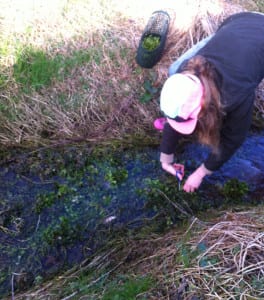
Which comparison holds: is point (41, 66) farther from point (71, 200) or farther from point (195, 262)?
point (195, 262)

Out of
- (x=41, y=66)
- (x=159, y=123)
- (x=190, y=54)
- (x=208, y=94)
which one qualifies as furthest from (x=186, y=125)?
(x=41, y=66)

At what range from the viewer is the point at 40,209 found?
2.87 m

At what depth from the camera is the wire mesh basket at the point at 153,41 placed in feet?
10.5

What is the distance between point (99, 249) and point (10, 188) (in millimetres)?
820

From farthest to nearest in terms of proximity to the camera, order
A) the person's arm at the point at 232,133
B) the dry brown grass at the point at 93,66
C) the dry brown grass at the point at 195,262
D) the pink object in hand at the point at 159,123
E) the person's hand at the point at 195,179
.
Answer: the dry brown grass at the point at 93,66 < the pink object in hand at the point at 159,123 < the person's hand at the point at 195,179 < the person's arm at the point at 232,133 < the dry brown grass at the point at 195,262

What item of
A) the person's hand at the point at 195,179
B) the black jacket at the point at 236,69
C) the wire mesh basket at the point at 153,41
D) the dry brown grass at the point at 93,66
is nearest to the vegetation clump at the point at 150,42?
the wire mesh basket at the point at 153,41

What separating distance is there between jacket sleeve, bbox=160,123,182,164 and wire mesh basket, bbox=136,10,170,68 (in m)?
0.90

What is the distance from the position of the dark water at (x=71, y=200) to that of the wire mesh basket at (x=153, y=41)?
2.29 ft

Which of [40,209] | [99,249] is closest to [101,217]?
[99,249]

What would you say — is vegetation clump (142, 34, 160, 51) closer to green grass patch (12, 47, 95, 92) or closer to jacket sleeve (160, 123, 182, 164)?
green grass patch (12, 47, 95, 92)

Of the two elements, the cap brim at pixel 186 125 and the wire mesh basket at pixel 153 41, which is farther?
the wire mesh basket at pixel 153 41

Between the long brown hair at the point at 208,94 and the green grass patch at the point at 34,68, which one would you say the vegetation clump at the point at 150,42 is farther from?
the long brown hair at the point at 208,94

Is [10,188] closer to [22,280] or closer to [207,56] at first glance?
[22,280]

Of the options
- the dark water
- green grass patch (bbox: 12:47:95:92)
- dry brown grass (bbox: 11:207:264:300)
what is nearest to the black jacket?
dry brown grass (bbox: 11:207:264:300)
